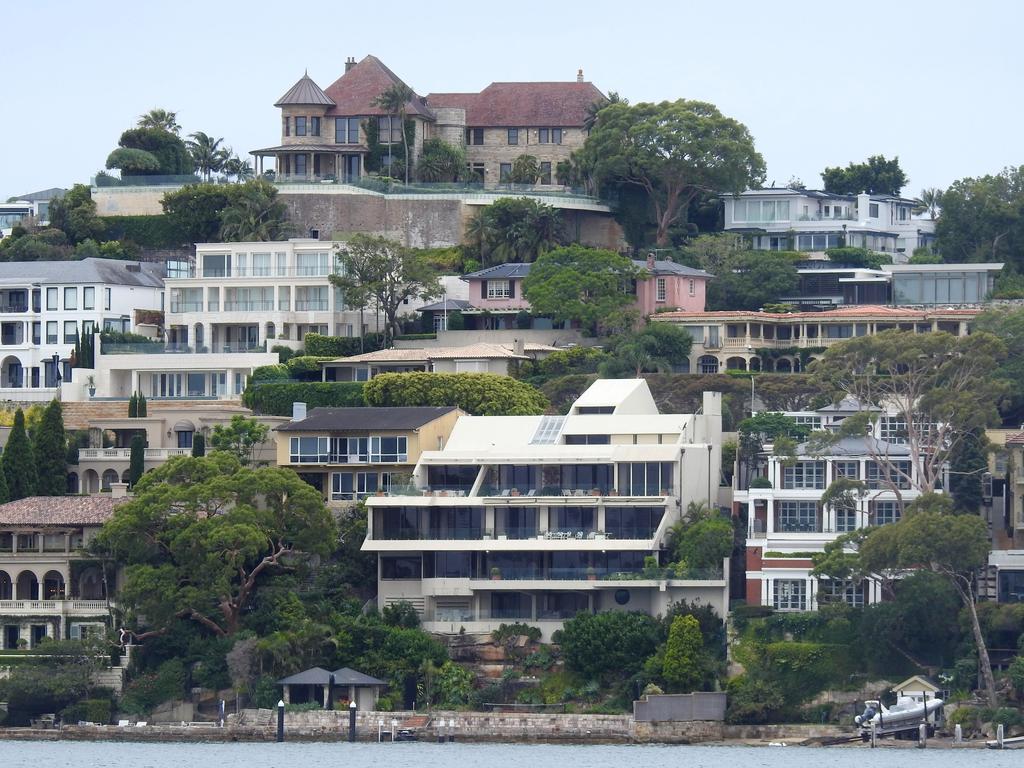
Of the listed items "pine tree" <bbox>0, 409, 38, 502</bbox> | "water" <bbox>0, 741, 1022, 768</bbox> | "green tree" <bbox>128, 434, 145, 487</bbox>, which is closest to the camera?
"water" <bbox>0, 741, 1022, 768</bbox>

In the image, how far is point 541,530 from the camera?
3866 inches

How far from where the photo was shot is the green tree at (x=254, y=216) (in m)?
132

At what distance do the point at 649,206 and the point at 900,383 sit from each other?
39.7m

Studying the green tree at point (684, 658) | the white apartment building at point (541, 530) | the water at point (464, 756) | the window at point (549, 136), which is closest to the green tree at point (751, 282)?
Result: the window at point (549, 136)

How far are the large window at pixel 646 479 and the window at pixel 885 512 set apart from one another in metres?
7.22

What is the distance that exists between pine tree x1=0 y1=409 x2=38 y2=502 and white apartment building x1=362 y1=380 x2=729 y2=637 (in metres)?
15.2

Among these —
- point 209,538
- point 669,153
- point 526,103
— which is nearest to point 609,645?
point 209,538

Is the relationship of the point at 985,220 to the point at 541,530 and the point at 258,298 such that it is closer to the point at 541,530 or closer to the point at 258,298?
the point at 258,298

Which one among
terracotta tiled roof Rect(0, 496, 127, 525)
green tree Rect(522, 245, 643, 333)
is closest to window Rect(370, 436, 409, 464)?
terracotta tiled roof Rect(0, 496, 127, 525)

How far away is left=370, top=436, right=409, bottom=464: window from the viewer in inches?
4102

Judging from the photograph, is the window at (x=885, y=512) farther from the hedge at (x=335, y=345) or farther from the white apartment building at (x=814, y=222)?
the white apartment building at (x=814, y=222)

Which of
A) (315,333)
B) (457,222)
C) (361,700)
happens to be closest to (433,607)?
(361,700)

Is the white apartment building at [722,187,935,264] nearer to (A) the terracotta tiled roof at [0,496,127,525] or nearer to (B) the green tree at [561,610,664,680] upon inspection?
(A) the terracotta tiled roof at [0,496,127,525]

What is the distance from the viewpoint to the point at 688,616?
9250cm
